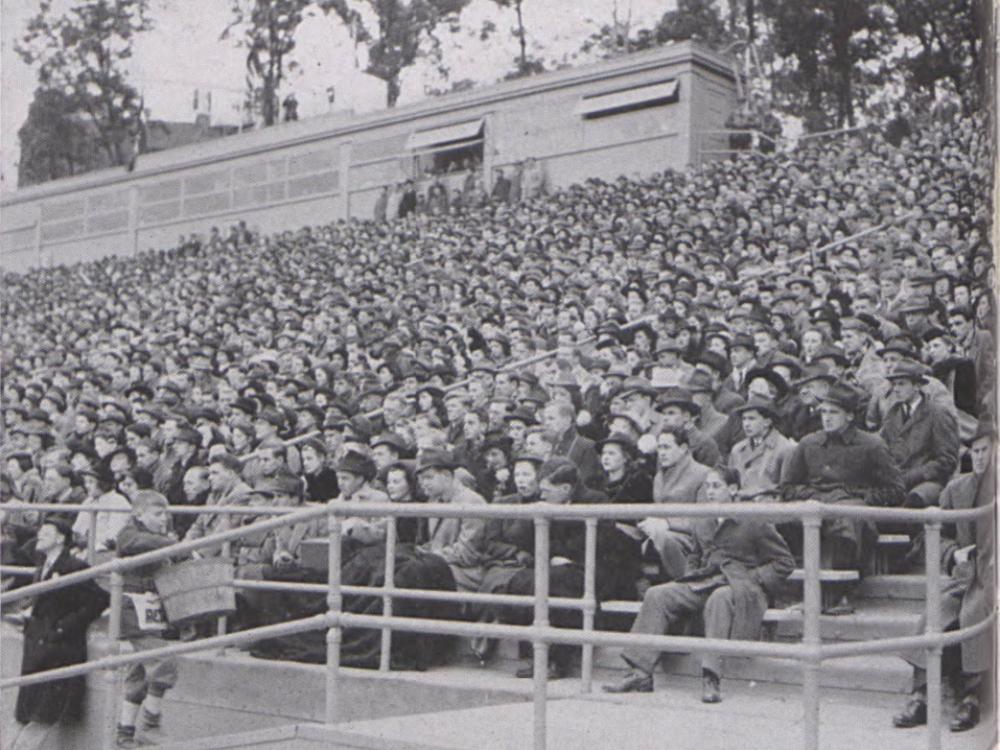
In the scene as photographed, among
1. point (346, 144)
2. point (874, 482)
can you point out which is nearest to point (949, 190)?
point (874, 482)

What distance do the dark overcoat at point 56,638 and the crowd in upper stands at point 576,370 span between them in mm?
983

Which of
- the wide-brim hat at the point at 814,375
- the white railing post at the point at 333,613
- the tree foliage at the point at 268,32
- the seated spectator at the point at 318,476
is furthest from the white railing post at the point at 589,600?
A: the tree foliage at the point at 268,32

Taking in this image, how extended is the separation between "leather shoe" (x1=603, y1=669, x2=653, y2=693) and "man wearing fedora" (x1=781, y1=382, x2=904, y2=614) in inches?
59.9

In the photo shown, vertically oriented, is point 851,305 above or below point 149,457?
above

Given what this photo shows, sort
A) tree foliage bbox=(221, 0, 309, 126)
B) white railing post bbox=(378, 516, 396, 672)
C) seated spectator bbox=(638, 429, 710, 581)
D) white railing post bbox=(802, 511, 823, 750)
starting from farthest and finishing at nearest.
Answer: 1. tree foliage bbox=(221, 0, 309, 126)
2. seated spectator bbox=(638, 429, 710, 581)
3. white railing post bbox=(378, 516, 396, 672)
4. white railing post bbox=(802, 511, 823, 750)

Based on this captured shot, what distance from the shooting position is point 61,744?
25.6 ft

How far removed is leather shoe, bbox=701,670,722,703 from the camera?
5453 millimetres

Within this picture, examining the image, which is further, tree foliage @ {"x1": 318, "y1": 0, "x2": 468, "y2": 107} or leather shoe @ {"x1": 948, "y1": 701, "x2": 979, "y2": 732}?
tree foliage @ {"x1": 318, "y1": 0, "x2": 468, "y2": 107}

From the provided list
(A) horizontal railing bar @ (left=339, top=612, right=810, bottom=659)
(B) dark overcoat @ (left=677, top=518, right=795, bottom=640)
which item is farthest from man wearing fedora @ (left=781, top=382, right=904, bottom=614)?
(A) horizontal railing bar @ (left=339, top=612, right=810, bottom=659)

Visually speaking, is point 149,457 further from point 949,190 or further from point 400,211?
point 400,211

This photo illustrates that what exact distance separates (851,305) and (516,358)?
3.51m

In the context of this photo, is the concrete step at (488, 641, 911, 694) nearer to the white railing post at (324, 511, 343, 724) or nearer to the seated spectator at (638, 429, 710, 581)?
the seated spectator at (638, 429, 710, 581)

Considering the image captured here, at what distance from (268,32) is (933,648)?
13931 mm

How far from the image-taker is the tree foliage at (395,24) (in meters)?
15.1
